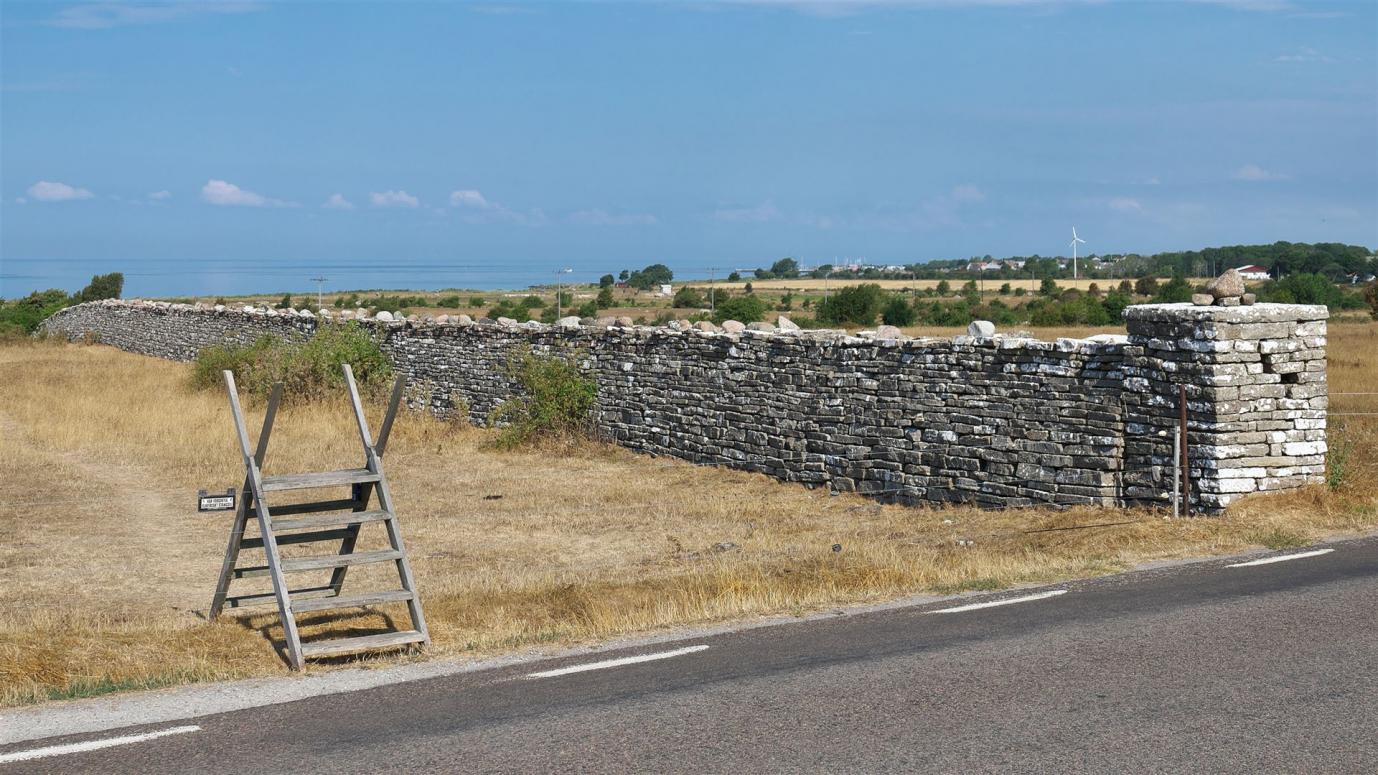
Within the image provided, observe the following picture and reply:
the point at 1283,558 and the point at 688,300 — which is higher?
the point at 688,300

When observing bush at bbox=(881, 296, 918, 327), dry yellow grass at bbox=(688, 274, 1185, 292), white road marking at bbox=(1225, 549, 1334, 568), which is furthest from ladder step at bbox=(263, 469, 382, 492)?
dry yellow grass at bbox=(688, 274, 1185, 292)

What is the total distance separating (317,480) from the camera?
934 cm

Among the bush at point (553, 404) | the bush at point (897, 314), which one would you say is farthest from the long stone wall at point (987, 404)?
the bush at point (897, 314)

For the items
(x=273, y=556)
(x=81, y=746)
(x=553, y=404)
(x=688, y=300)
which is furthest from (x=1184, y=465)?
(x=688, y=300)

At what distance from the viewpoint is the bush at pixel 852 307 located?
49750mm

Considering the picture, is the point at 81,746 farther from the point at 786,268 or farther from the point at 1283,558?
the point at 786,268

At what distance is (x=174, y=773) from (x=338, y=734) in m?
0.84

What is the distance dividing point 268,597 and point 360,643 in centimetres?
245

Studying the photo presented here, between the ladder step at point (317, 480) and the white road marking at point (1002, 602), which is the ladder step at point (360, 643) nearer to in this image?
the ladder step at point (317, 480)

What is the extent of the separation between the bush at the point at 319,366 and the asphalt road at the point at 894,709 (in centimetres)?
2240

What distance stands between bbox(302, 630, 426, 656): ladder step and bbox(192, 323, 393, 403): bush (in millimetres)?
20650

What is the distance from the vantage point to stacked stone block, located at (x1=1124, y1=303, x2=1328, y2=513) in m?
13.3

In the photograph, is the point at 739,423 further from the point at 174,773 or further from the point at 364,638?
the point at 174,773

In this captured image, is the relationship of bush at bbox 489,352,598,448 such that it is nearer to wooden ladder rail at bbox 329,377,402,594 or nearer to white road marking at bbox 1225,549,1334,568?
wooden ladder rail at bbox 329,377,402,594
